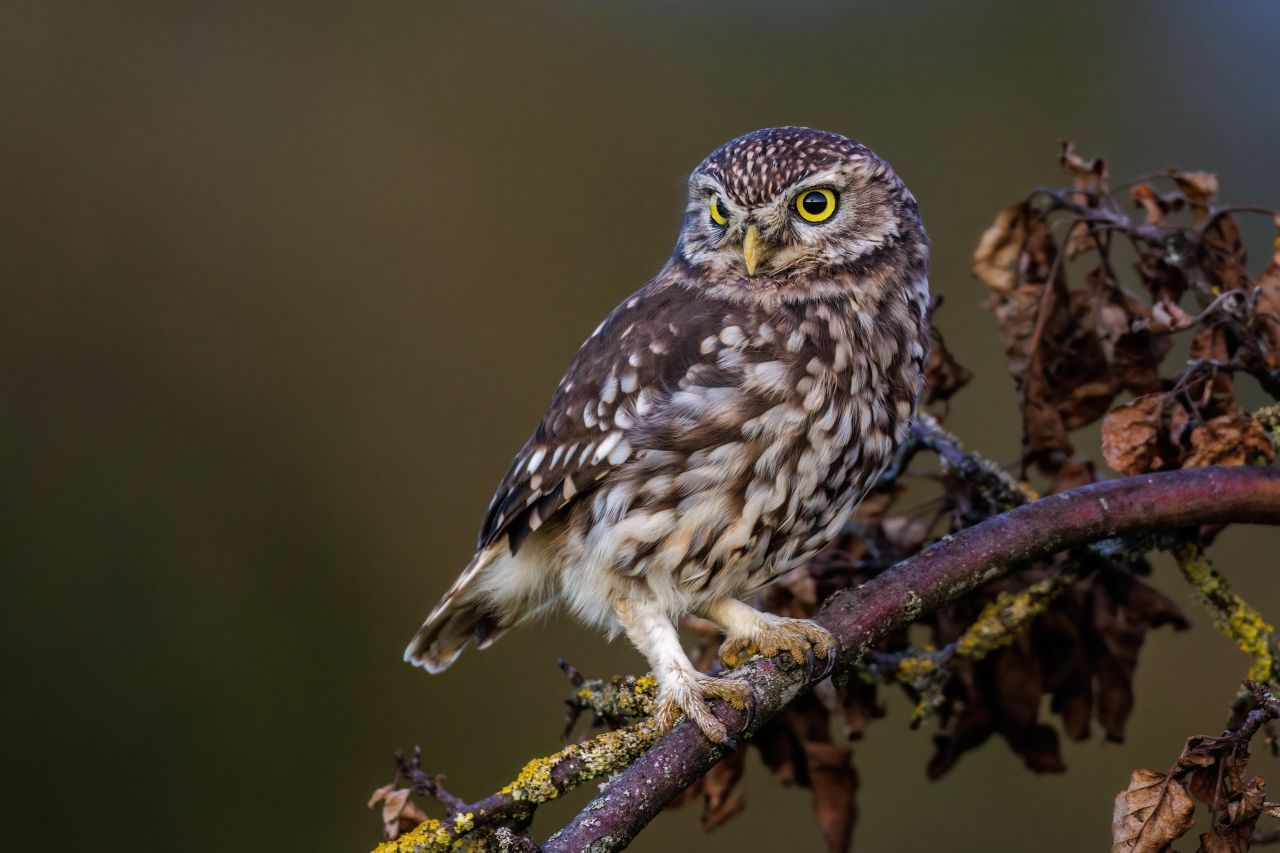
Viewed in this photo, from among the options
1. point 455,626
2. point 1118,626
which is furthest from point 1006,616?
point 455,626

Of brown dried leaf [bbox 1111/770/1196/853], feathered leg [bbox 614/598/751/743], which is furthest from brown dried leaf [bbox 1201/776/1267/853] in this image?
feathered leg [bbox 614/598/751/743]

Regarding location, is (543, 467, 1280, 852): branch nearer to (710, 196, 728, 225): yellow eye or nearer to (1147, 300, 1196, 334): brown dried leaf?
(1147, 300, 1196, 334): brown dried leaf

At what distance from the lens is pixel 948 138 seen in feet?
14.5

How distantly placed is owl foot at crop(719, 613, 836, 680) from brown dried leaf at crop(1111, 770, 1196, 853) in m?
0.44

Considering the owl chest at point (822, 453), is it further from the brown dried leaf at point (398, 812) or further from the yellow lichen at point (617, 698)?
the brown dried leaf at point (398, 812)

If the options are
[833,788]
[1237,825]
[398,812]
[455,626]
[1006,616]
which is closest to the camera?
[1237,825]

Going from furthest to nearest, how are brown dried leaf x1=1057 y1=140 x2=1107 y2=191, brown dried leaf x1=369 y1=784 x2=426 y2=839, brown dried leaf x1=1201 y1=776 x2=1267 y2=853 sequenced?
brown dried leaf x1=1057 y1=140 x2=1107 y2=191
brown dried leaf x1=369 y1=784 x2=426 y2=839
brown dried leaf x1=1201 y1=776 x2=1267 y2=853

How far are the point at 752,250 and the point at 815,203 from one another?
167mm

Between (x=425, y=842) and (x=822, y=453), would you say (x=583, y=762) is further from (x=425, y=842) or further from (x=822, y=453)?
(x=822, y=453)

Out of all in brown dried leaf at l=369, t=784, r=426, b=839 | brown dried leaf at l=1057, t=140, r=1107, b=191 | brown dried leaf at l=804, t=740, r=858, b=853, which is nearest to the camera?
brown dried leaf at l=369, t=784, r=426, b=839

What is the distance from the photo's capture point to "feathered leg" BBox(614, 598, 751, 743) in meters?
1.84

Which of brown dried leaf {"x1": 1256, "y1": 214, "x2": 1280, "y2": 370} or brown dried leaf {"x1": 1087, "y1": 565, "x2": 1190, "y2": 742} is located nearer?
brown dried leaf {"x1": 1256, "y1": 214, "x2": 1280, "y2": 370}

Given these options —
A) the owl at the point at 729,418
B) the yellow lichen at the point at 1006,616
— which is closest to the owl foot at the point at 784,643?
the owl at the point at 729,418

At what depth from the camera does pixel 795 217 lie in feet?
7.72
